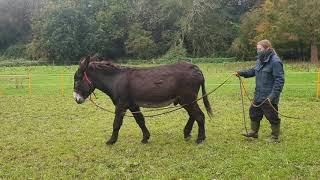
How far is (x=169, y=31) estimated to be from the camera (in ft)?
181

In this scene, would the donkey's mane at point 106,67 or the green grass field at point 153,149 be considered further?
the donkey's mane at point 106,67

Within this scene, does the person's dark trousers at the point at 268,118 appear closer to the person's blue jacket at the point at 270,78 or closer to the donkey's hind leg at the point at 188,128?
the person's blue jacket at the point at 270,78

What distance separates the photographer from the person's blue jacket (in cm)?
804

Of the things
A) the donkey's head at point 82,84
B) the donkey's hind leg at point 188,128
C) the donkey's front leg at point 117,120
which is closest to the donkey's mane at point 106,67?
the donkey's head at point 82,84

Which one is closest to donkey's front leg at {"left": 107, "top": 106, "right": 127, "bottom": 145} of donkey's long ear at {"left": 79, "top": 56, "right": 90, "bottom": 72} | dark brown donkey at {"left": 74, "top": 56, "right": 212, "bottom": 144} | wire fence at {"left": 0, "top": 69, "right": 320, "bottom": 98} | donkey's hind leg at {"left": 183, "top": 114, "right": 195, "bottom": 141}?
dark brown donkey at {"left": 74, "top": 56, "right": 212, "bottom": 144}

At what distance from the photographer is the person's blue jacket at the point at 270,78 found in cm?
804

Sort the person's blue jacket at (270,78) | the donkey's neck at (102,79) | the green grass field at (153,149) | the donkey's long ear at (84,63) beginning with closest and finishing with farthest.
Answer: the green grass field at (153,149) → the person's blue jacket at (270,78) → the donkey's long ear at (84,63) → the donkey's neck at (102,79)

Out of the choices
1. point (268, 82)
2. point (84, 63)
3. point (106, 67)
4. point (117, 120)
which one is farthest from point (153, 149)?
point (268, 82)

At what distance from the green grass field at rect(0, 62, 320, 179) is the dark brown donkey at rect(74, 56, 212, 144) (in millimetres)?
641

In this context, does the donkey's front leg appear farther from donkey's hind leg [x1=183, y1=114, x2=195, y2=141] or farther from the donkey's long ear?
donkey's hind leg [x1=183, y1=114, x2=195, y2=141]

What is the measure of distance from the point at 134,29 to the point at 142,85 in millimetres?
45669

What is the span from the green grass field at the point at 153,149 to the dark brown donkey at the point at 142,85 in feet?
2.10

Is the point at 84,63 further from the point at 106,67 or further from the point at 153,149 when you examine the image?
the point at 153,149

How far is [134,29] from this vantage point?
176 feet
